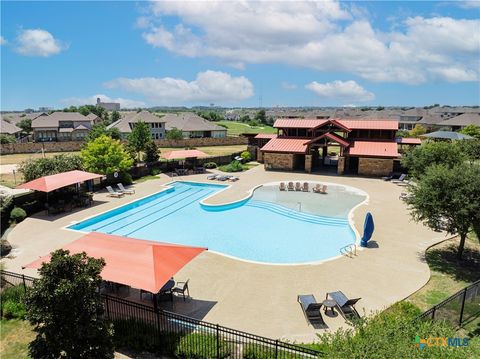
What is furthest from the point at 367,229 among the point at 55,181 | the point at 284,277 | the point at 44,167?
the point at 44,167

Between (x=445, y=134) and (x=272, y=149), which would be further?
(x=445, y=134)

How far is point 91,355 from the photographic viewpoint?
8422 millimetres

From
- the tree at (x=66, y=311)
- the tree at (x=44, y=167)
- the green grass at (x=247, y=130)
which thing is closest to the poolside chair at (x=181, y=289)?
the tree at (x=66, y=311)

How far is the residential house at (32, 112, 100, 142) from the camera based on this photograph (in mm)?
69750

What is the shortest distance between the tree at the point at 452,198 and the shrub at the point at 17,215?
75.9ft

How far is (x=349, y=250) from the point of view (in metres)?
17.2

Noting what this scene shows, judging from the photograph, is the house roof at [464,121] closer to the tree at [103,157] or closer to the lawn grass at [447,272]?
the lawn grass at [447,272]

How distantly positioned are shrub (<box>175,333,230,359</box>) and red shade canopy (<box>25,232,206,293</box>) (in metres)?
1.77

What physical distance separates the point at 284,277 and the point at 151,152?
2774 cm

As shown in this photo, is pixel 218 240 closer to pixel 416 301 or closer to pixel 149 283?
pixel 149 283

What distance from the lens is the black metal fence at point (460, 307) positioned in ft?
34.4

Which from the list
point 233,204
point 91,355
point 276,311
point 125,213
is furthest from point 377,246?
point 125,213

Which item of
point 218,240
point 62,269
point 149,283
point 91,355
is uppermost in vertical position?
point 62,269

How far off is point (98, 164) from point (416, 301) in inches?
1009
